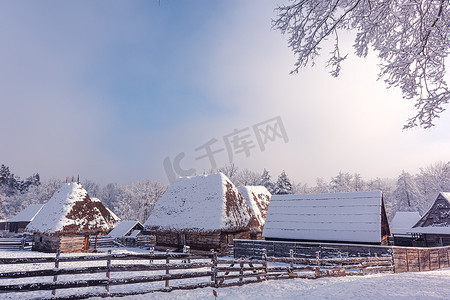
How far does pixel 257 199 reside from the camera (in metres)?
34.1

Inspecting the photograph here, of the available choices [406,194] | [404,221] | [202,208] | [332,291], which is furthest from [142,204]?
[406,194]

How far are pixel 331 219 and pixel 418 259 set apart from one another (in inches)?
221

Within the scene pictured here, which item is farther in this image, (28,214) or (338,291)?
(28,214)

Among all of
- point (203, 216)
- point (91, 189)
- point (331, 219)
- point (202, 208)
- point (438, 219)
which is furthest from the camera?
point (91, 189)

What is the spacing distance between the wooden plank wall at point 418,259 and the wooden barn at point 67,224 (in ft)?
80.7

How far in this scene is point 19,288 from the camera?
19.5 ft

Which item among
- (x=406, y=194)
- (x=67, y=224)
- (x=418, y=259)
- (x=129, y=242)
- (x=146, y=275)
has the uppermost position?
(x=406, y=194)

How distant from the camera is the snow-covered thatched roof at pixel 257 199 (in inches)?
1243

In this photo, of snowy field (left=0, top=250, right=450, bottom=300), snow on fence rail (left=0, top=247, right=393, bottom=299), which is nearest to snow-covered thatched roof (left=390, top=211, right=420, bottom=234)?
snow on fence rail (left=0, top=247, right=393, bottom=299)

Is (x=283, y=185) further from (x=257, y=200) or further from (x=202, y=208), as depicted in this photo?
(x=202, y=208)

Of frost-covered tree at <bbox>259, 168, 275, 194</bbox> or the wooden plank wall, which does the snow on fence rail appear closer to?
the wooden plank wall

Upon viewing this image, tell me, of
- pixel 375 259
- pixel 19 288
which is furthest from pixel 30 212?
pixel 375 259

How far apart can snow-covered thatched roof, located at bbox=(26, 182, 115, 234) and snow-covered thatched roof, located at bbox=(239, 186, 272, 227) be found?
15988mm

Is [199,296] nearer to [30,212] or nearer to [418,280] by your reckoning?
[418,280]
